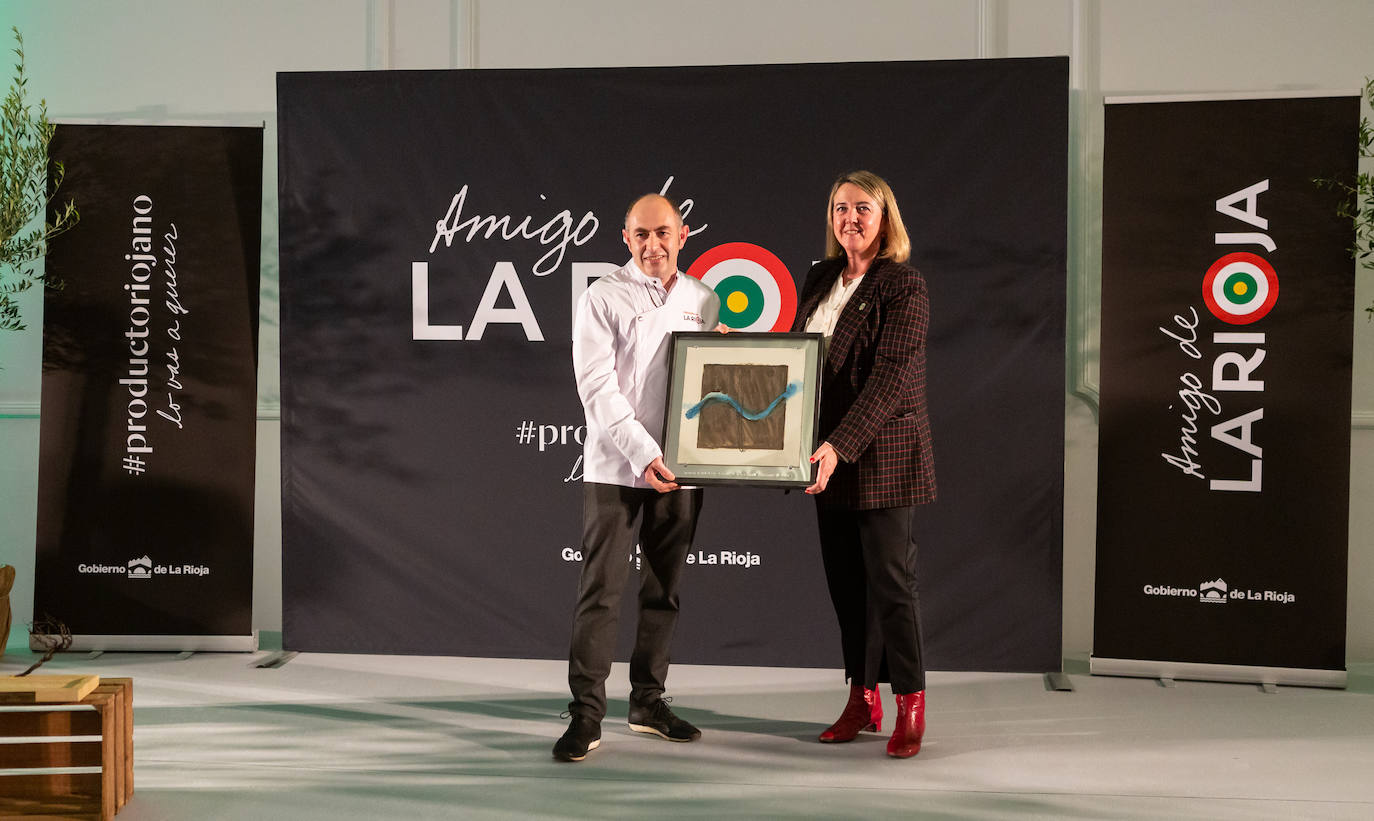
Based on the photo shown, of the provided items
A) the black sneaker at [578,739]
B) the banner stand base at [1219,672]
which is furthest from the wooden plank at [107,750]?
the banner stand base at [1219,672]

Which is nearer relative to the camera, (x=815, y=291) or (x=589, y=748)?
(x=589, y=748)

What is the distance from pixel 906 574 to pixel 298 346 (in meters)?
2.56

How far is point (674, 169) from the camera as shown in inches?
163

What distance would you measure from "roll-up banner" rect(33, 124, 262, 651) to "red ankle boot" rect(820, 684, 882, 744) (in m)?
2.40

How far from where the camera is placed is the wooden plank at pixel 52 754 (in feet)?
8.41

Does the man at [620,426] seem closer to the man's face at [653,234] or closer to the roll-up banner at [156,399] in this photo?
the man's face at [653,234]

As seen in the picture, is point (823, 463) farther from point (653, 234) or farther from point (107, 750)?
point (107, 750)

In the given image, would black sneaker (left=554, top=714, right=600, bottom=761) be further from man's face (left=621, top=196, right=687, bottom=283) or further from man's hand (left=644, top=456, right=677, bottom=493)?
man's face (left=621, top=196, right=687, bottom=283)

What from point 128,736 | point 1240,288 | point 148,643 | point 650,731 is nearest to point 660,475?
point 650,731

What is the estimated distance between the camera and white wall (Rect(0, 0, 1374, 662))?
14.2 feet

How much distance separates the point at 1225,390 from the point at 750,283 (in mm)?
1769

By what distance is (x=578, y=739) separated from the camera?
9.89ft

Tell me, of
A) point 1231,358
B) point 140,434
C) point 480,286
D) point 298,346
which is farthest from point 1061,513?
point 140,434

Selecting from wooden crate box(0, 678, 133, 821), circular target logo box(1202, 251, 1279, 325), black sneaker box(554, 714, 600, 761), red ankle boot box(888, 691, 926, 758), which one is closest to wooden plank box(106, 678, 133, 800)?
wooden crate box(0, 678, 133, 821)
